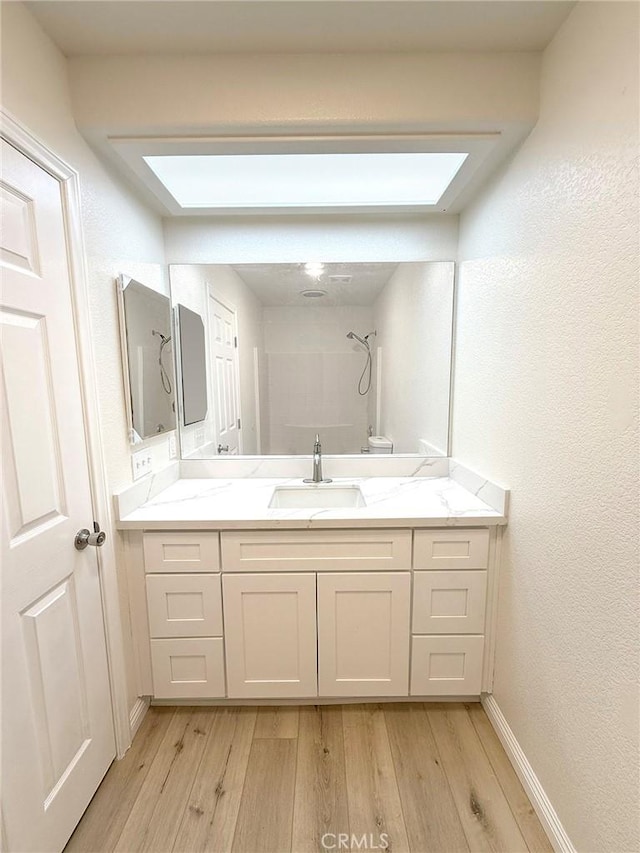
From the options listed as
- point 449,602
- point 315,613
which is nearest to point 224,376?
point 315,613

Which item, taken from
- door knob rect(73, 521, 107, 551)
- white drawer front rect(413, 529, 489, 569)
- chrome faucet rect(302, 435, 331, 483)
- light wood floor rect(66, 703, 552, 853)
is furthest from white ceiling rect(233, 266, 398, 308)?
light wood floor rect(66, 703, 552, 853)

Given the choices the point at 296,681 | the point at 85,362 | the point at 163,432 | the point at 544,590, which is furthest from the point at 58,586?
the point at 544,590

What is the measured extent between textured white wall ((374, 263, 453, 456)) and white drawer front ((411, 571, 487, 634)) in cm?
74

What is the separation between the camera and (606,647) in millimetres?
959

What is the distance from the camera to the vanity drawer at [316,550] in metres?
1.52

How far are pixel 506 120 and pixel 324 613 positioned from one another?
6.31ft

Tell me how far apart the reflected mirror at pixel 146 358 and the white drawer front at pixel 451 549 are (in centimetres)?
128

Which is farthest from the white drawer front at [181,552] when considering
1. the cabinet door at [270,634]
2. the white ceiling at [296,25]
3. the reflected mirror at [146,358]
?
the white ceiling at [296,25]

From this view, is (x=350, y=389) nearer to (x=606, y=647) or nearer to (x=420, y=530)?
(x=420, y=530)

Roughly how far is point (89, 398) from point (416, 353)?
1582 mm

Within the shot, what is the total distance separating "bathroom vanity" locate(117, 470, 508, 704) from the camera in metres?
1.51

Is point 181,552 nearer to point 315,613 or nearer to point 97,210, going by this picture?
point 315,613

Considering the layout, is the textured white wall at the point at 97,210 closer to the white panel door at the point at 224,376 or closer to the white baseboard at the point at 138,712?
the white baseboard at the point at 138,712

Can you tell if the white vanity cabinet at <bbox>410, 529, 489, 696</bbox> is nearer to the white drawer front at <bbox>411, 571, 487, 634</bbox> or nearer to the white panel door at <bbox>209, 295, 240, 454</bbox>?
the white drawer front at <bbox>411, 571, 487, 634</bbox>
